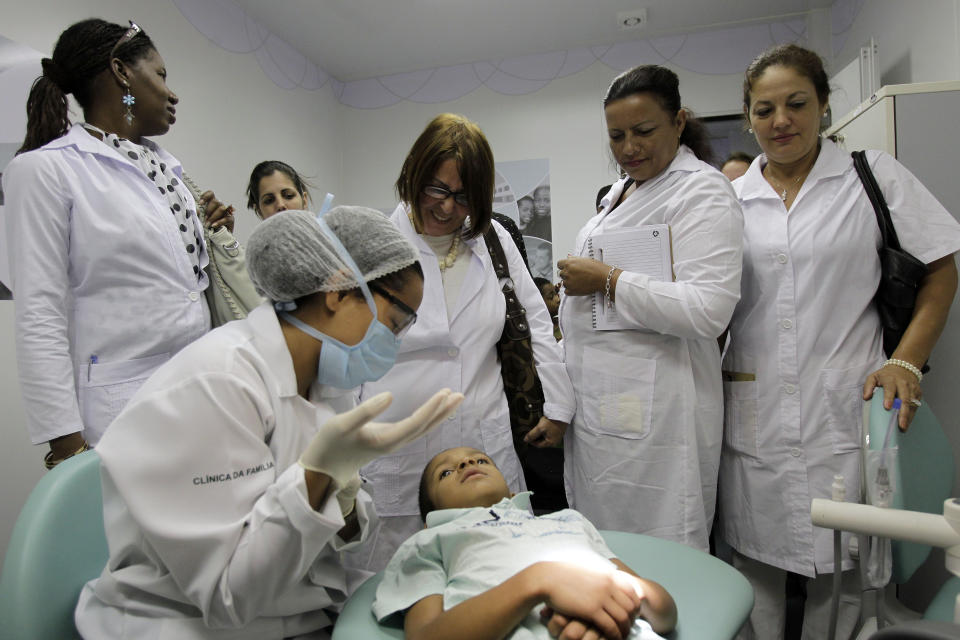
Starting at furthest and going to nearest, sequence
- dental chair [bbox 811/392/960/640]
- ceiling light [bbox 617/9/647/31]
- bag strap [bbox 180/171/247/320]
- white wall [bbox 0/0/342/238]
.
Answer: ceiling light [bbox 617/9/647/31] < white wall [bbox 0/0/342/238] < bag strap [bbox 180/171/247/320] < dental chair [bbox 811/392/960/640]

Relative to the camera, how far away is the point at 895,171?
5.55ft

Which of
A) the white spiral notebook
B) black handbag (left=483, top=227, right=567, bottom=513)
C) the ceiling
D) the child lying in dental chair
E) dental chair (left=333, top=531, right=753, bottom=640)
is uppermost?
the ceiling

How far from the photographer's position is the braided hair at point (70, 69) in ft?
5.65

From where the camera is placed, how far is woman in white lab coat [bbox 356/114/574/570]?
66.9 inches

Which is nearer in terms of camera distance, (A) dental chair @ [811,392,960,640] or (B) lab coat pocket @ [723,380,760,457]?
(A) dental chair @ [811,392,960,640]

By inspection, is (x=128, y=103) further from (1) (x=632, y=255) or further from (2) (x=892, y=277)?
(2) (x=892, y=277)

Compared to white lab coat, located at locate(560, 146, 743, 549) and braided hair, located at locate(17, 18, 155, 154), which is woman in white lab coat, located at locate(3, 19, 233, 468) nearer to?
braided hair, located at locate(17, 18, 155, 154)

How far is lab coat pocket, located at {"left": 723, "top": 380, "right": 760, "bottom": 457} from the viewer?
1.75m

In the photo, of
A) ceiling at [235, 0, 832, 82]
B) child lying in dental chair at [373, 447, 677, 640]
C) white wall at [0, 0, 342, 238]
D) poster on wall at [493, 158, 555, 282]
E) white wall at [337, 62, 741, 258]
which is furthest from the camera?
poster on wall at [493, 158, 555, 282]

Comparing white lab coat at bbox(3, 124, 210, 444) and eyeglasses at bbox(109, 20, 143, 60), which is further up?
eyeglasses at bbox(109, 20, 143, 60)

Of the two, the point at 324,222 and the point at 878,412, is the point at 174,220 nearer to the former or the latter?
the point at 324,222

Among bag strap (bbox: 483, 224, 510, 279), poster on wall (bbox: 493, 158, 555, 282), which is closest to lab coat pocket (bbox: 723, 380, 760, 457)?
bag strap (bbox: 483, 224, 510, 279)

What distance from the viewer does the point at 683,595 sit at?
111 cm

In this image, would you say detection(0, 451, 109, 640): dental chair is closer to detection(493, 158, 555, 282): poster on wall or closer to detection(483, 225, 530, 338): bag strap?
detection(483, 225, 530, 338): bag strap
